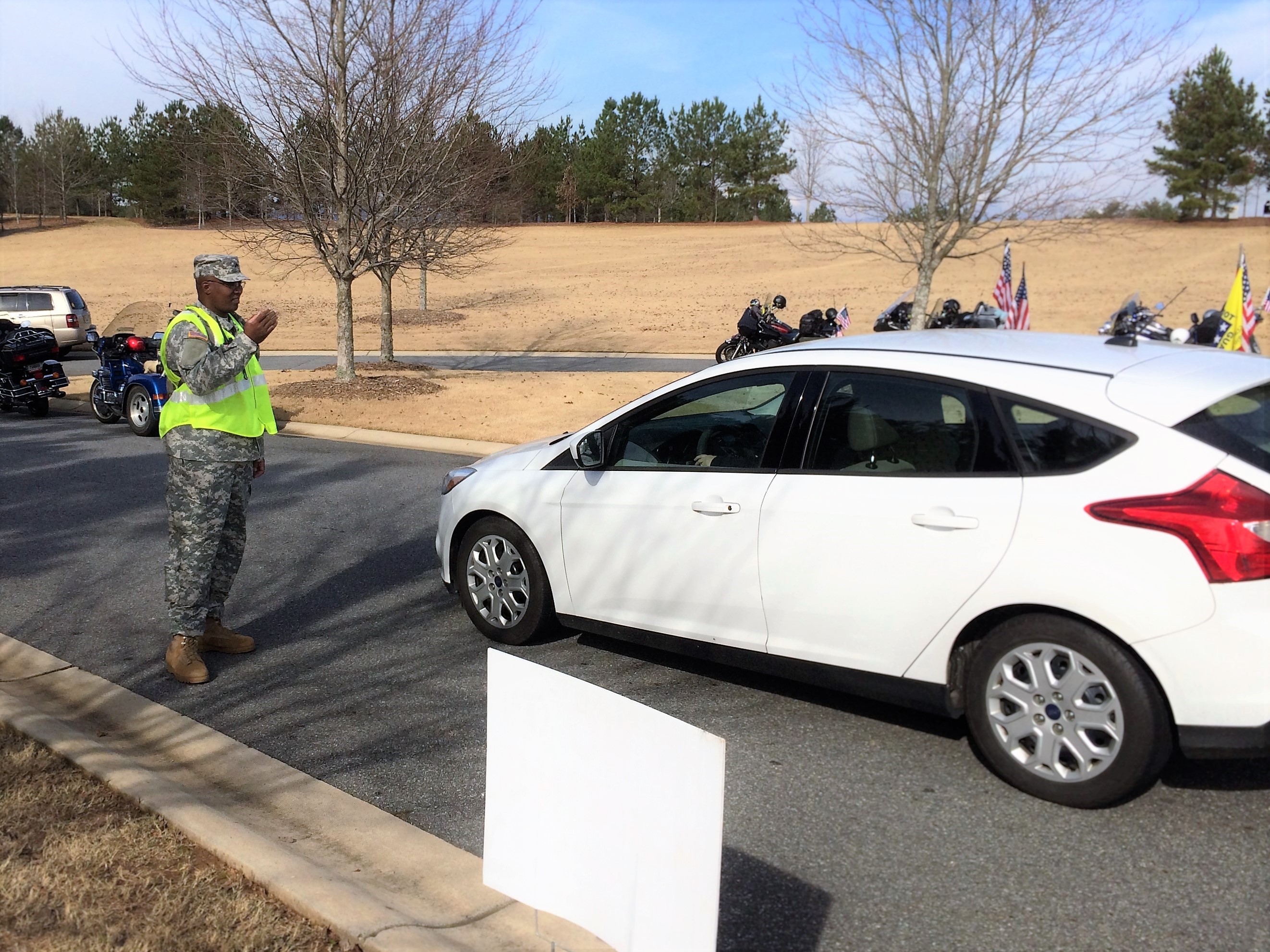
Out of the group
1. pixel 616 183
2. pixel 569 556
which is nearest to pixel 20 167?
pixel 616 183

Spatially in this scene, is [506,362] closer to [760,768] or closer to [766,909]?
[760,768]

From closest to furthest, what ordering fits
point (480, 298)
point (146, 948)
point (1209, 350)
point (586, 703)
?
point (586, 703)
point (146, 948)
point (1209, 350)
point (480, 298)

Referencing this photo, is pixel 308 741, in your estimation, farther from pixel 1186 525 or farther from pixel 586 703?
pixel 1186 525

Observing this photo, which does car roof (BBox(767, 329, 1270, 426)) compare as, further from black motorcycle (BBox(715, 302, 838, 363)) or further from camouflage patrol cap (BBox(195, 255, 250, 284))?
black motorcycle (BBox(715, 302, 838, 363))

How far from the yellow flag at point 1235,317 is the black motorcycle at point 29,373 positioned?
16.4 m

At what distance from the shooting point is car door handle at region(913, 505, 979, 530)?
399 cm

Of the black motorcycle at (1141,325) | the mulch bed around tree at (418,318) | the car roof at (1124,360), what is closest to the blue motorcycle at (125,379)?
the car roof at (1124,360)

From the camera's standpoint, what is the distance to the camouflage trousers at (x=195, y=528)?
5176 mm

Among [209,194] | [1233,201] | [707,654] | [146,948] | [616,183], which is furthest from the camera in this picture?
[616,183]

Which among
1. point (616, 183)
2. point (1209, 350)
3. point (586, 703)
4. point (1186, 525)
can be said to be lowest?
point (586, 703)

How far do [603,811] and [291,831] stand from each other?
4.97ft

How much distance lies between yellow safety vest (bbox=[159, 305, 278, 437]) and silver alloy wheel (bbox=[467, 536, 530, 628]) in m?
1.19

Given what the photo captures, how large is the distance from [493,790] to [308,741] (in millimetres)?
1845

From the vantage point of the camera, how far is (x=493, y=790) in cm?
302
